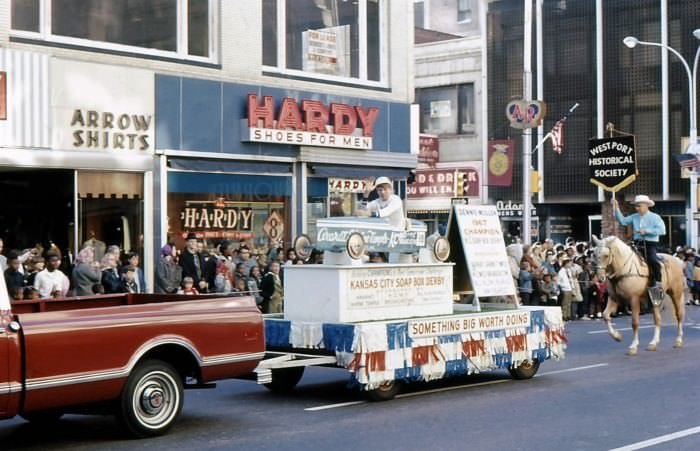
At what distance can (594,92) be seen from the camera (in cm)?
4825

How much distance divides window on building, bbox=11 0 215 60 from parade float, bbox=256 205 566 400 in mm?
9550

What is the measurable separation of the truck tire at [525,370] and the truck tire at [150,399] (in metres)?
5.37

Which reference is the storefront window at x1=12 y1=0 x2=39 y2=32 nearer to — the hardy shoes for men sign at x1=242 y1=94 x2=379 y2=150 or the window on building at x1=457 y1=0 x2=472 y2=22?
the hardy shoes for men sign at x1=242 y1=94 x2=379 y2=150

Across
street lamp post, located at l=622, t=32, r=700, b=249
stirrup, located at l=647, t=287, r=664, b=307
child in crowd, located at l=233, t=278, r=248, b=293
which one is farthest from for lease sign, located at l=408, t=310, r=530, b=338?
street lamp post, located at l=622, t=32, r=700, b=249

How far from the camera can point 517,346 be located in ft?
44.5

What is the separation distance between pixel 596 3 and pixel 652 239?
106ft

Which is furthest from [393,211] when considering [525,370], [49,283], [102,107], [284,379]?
[102,107]

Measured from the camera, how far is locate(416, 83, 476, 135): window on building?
163 ft

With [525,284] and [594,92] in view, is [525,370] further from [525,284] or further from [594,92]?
[594,92]

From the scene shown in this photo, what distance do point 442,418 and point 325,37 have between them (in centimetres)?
1595

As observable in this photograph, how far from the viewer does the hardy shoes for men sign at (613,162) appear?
27.3 meters

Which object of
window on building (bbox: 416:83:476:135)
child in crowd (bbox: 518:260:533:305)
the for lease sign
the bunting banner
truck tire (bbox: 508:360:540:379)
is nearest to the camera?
the for lease sign

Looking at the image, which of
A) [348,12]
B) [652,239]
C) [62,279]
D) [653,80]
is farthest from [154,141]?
[653,80]

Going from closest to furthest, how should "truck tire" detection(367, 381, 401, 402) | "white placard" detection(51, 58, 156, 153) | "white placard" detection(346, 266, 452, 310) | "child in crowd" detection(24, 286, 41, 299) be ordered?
"truck tire" detection(367, 381, 401, 402)
"white placard" detection(346, 266, 452, 310)
"child in crowd" detection(24, 286, 41, 299)
"white placard" detection(51, 58, 156, 153)
